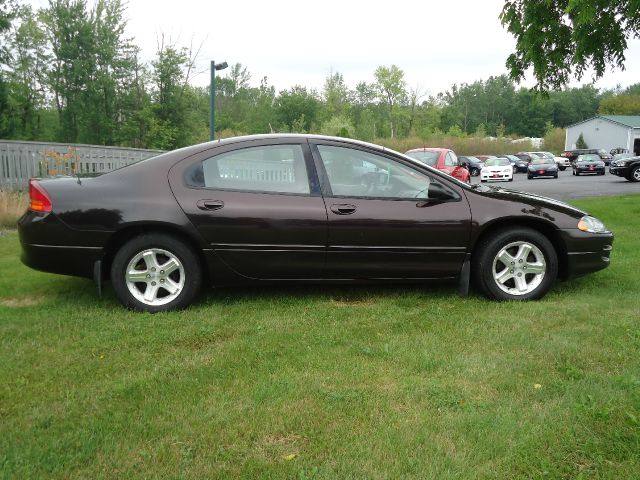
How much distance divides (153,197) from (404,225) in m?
1.99

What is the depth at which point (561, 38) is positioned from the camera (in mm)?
10148

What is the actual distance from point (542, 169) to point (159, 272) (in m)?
29.3

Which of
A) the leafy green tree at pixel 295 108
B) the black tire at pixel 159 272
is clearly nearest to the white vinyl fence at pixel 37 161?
the black tire at pixel 159 272

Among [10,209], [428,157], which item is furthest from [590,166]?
[10,209]

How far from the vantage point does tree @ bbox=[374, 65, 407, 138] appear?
3076 inches

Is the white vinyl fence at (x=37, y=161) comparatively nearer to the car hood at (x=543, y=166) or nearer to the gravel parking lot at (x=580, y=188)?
the gravel parking lot at (x=580, y=188)

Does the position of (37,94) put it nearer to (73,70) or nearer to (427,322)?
(73,70)

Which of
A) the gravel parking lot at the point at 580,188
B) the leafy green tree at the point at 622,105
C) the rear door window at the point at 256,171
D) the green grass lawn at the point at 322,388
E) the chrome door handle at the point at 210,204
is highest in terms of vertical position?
the leafy green tree at the point at 622,105

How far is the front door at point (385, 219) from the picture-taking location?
462cm

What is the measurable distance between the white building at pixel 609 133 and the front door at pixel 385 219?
59.5 metres

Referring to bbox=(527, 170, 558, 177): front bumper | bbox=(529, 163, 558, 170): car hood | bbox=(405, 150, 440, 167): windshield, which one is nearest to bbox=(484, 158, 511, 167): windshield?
bbox=(527, 170, 558, 177): front bumper

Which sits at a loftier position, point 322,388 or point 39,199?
point 39,199

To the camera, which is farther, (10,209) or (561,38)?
(561,38)

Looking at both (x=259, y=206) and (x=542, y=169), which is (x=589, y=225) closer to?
(x=259, y=206)
